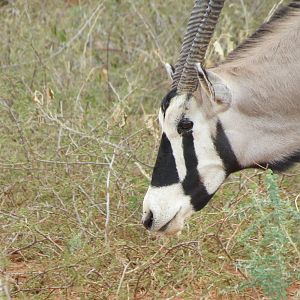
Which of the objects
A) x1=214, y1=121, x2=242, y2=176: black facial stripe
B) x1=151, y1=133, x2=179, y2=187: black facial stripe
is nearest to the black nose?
x1=151, y1=133, x2=179, y2=187: black facial stripe

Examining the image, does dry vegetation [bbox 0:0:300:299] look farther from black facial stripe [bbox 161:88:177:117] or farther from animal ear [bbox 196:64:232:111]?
black facial stripe [bbox 161:88:177:117]

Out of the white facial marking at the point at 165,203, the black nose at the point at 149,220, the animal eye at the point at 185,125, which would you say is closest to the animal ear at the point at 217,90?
the animal eye at the point at 185,125

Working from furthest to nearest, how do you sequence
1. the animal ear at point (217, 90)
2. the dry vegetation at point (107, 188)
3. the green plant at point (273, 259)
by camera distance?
the dry vegetation at point (107, 188) < the animal ear at point (217, 90) < the green plant at point (273, 259)

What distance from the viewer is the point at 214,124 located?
5.07 meters

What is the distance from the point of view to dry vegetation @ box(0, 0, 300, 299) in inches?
211

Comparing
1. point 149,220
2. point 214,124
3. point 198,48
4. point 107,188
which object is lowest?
point 107,188

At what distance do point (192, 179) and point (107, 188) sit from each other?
104 cm

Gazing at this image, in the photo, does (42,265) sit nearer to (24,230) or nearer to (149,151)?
(24,230)

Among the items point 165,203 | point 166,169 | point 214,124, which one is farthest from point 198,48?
point 165,203

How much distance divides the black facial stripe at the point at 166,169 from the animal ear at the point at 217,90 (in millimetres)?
273

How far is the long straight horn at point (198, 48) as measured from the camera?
508 centimetres

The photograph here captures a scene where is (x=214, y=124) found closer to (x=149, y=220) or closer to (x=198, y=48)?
(x=198, y=48)

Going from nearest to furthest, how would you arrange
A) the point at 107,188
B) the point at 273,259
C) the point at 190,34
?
1. the point at 273,259
2. the point at 190,34
3. the point at 107,188

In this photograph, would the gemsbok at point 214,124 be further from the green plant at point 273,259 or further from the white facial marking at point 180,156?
the green plant at point 273,259
